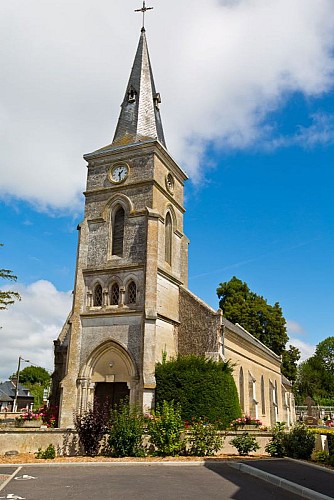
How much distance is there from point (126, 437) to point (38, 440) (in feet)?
9.93

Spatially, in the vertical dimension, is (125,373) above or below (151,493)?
above

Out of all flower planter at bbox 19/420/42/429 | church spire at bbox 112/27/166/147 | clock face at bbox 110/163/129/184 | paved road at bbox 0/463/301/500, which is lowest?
paved road at bbox 0/463/301/500

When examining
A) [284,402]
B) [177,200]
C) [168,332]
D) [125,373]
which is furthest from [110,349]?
[284,402]

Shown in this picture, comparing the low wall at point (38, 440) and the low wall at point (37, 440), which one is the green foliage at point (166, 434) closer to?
the low wall at point (38, 440)

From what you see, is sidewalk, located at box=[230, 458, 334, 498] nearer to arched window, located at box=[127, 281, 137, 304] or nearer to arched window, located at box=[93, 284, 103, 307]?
arched window, located at box=[127, 281, 137, 304]

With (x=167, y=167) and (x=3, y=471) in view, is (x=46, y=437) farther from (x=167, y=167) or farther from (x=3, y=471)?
(x=167, y=167)

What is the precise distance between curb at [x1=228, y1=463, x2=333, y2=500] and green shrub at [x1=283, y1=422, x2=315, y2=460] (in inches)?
147

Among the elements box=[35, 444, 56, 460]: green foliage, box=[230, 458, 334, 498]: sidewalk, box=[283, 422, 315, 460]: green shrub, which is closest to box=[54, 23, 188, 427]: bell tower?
box=[35, 444, 56, 460]: green foliage

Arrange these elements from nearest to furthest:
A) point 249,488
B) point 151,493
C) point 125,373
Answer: point 151,493 < point 249,488 < point 125,373

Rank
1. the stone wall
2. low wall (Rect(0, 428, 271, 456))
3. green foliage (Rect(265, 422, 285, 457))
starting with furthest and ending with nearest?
1. the stone wall
2. green foliage (Rect(265, 422, 285, 457))
3. low wall (Rect(0, 428, 271, 456))

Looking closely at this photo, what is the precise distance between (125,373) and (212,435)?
7228 mm

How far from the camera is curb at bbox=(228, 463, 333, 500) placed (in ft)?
29.6

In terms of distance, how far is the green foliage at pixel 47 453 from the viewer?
1533cm

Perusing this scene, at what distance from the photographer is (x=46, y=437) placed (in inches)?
631
